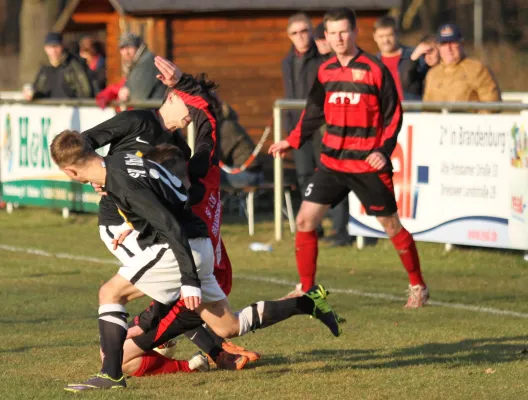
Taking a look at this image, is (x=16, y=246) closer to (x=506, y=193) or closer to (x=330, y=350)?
(x=506, y=193)

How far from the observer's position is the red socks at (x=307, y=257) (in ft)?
32.3

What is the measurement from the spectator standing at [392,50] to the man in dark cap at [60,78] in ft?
15.9

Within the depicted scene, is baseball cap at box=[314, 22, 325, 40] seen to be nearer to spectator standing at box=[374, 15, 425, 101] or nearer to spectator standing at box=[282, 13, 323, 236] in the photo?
spectator standing at box=[282, 13, 323, 236]

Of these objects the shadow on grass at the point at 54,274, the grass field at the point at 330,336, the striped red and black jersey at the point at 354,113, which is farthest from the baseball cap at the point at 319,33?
the shadow on grass at the point at 54,274

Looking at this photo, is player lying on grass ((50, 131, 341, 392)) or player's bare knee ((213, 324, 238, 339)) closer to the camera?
player lying on grass ((50, 131, 341, 392))

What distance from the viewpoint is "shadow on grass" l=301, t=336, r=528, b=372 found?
746 centimetres

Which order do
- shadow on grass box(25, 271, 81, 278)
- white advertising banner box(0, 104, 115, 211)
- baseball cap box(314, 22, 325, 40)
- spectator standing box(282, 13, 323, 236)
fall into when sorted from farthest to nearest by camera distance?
white advertising banner box(0, 104, 115, 211), spectator standing box(282, 13, 323, 236), baseball cap box(314, 22, 325, 40), shadow on grass box(25, 271, 81, 278)

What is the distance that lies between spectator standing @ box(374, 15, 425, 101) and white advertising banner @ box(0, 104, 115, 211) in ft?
12.4

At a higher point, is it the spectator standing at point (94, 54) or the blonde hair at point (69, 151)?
the spectator standing at point (94, 54)

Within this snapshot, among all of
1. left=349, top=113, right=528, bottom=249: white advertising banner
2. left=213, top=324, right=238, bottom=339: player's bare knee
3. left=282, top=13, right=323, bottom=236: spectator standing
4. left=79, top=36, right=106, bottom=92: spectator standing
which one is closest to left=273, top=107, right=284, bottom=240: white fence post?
left=282, top=13, right=323, bottom=236: spectator standing

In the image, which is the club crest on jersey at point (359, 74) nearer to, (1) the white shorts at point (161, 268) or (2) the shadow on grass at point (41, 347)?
(2) the shadow on grass at point (41, 347)

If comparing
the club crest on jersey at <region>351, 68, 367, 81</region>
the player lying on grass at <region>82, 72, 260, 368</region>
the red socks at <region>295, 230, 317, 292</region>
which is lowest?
the red socks at <region>295, 230, 317, 292</region>

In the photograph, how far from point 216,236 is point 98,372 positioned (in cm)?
105

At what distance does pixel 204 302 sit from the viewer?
682 centimetres
